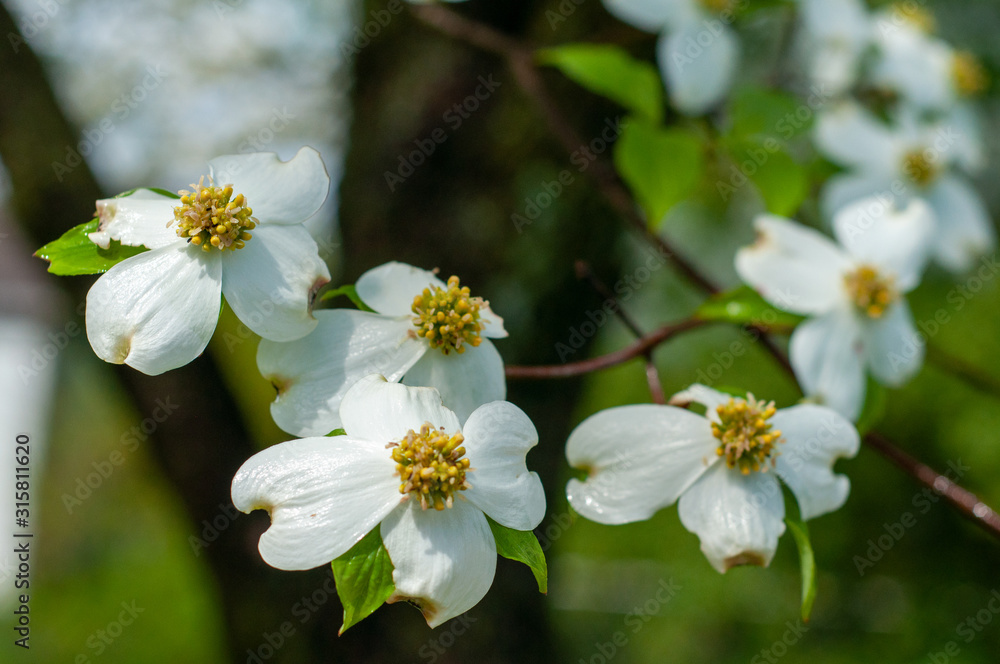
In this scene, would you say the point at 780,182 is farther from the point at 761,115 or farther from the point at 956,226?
the point at 956,226

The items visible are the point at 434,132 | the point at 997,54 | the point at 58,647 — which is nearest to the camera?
the point at 434,132

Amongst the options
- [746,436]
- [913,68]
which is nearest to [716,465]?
[746,436]

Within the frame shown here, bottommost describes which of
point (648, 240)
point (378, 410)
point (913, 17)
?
point (648, 240)

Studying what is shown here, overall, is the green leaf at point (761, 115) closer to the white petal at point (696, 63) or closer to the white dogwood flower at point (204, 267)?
the white petal at point (696, 63)

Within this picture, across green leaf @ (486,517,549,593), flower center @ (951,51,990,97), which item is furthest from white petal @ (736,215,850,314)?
flower center @ (951,51,990,97)

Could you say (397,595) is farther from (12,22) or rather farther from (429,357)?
(12,22)

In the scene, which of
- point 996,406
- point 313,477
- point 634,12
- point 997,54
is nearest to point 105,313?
point 313,477
